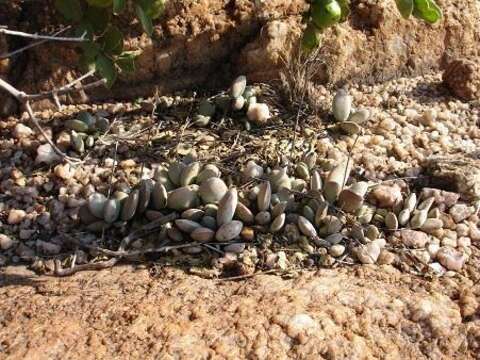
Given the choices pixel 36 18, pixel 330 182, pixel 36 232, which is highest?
pixel 36 18

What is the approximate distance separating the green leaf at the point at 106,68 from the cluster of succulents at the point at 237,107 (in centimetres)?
48

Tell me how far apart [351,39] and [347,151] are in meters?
0.54

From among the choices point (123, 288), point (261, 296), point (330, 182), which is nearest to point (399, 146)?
point (330, 182)

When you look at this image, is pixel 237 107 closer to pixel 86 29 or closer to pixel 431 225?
pixel 86 29

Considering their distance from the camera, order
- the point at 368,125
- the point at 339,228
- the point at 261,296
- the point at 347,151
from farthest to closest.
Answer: the point at 368,125 → the point at 347,151 → the point at 339,228 → the point at 261,296

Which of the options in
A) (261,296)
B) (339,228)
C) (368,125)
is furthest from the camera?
(368,125)

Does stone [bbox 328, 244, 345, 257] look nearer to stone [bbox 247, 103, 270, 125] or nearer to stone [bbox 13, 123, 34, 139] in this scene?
stone [bbox 247, 103, 270, 125]

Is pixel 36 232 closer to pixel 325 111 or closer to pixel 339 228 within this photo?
pixel 339 228

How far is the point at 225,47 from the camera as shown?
263 cm

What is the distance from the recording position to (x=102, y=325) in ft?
5.58

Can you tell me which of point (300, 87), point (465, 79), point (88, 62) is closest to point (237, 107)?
point (300, 87)

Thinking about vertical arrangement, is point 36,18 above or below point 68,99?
above

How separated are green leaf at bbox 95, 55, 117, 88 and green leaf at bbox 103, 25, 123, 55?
0.03 metres

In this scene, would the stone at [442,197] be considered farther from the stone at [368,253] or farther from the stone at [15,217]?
the stone at [15,217]
